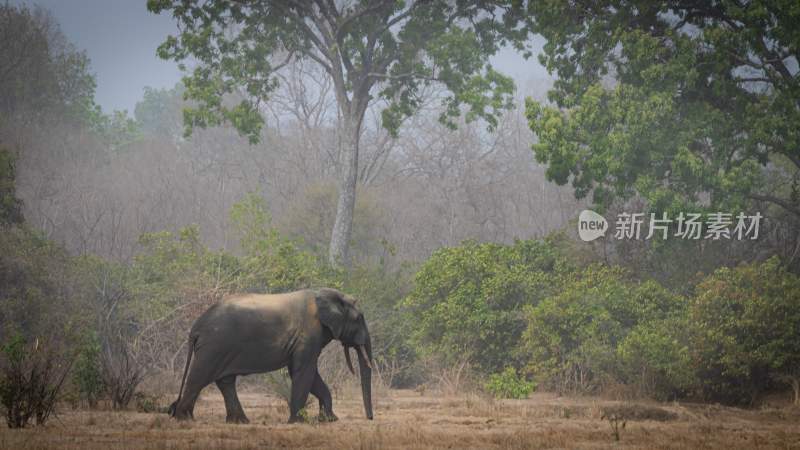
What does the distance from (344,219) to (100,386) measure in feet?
47.4

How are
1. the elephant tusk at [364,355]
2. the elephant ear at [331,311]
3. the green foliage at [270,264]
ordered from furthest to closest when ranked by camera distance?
Answer: the green foliage at [270,264]
the elephant tusk at [364,355]
the elephant ear at [331,311]

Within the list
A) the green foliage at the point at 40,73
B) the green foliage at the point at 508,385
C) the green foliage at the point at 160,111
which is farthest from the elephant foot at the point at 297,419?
the green foliage at the point at 160,111

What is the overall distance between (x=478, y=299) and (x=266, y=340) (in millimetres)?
8589

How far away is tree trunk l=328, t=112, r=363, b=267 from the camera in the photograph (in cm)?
2852

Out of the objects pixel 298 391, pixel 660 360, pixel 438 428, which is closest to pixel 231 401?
pixel 298 391

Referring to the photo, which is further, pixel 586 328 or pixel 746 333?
pixel 586 328

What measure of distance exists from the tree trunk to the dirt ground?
1173 cm

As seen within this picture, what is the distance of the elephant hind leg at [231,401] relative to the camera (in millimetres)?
13016

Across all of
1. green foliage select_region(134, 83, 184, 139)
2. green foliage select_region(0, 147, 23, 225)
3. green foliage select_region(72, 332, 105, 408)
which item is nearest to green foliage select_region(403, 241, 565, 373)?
green foliage select_region(72, 332, 105, 408)

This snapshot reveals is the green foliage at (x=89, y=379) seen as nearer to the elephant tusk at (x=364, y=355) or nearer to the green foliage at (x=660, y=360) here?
the elephant tusk at (x=364, y=355)

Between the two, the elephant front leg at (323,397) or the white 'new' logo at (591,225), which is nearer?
the elephant front leg at (323,397)

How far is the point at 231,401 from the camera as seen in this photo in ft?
42.9

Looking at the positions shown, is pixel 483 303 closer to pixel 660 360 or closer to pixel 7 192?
pixel 660 360

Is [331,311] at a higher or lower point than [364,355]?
higher
